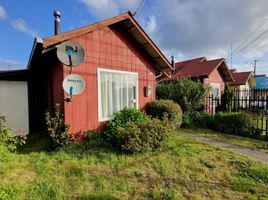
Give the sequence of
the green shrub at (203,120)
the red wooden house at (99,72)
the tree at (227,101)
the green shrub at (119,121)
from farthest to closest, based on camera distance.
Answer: the tree at (227,101) < the green shrub at (203,120) < the red wooden house at (99,72) < the green shrub at (119,121)

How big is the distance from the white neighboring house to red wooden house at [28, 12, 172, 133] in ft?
0.97

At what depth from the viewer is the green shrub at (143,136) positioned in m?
5.46

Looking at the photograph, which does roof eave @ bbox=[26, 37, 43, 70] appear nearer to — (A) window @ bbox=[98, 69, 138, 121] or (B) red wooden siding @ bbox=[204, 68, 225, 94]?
(A) window @ bbox=[98, 69, 138, 121]

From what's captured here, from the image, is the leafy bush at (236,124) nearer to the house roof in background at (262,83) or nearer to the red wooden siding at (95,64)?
the red wooden siding at (95,64)

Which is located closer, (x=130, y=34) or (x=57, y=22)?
(x=57, y=22)

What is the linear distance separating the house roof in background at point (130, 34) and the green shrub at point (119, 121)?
10.3 ft

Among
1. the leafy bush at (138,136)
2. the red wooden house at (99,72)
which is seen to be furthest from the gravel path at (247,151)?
the red wooden house at (99,72)

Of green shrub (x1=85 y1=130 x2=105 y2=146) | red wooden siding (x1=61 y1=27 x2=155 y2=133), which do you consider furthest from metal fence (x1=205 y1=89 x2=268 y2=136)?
green shrub (x1=85 y1=130 x2=105 y2=146)

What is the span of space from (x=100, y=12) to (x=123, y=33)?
1487 millimetres

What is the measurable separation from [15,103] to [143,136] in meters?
5.84

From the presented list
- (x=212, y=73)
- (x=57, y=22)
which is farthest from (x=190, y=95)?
(x=57, y=22)

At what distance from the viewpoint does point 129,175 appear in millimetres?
4434

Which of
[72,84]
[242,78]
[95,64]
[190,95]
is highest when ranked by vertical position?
[242,78]

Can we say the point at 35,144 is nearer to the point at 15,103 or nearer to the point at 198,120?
the point at 15,103
